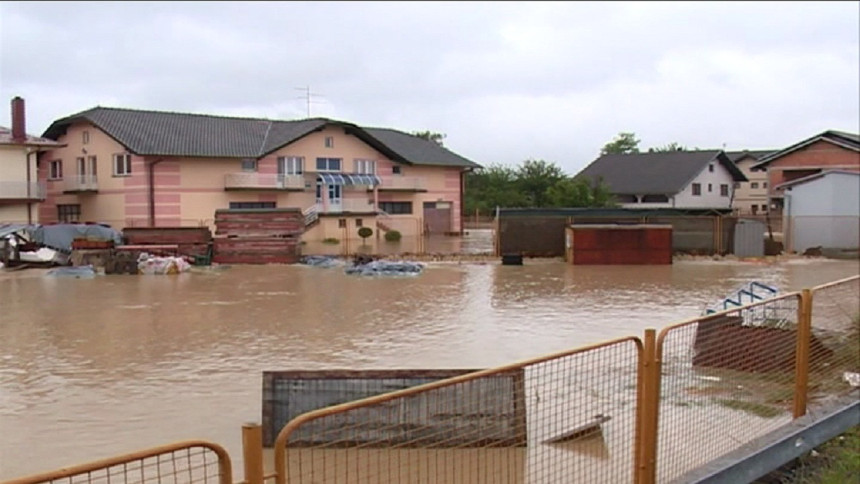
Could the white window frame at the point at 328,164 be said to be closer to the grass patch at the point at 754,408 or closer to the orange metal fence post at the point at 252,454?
the grass patch at the point at 754,408

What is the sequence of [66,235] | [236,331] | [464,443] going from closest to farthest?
[464,443] → [236,331] → [66,235]

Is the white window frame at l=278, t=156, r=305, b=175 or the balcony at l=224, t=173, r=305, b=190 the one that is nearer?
the balcony at l=224, t=173, r=305, b=190

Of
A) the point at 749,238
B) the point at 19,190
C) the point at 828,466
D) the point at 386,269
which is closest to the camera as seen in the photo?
the point at 828,466

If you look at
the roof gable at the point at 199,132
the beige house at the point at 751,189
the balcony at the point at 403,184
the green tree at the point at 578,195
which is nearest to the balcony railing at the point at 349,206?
the balcony at the point at 403,184

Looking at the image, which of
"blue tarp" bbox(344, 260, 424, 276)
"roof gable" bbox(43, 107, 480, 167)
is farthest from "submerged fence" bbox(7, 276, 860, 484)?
"roof gable" bbox(43, 107, 480, 167)

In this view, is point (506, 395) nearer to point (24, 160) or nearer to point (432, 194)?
point (24, 160)

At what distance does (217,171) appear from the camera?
41531mm

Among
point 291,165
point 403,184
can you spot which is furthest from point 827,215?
point 291,165

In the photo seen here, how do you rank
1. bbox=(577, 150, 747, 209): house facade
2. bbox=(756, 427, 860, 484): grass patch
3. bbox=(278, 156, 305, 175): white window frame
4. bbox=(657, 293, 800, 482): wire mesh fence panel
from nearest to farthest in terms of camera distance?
bbox=(756, 427, 860, 484): grass patch, bbox=(657, 293, 800, 482): wire mesh fence panel, bbox=(278, 156, 305, 175): white window frame, bbox=(577, 150, 747, 209): house facade

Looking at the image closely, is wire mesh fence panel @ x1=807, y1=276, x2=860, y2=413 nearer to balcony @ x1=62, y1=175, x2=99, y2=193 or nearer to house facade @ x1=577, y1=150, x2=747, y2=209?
balcony @ x1=62, y1=175, x2=99, y2=193

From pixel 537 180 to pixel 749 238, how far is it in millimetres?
32083

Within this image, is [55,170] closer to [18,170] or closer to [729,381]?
[18,170]

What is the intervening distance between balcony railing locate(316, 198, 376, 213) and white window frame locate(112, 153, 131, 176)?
10.00 metres

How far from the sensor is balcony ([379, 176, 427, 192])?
1891 inches
